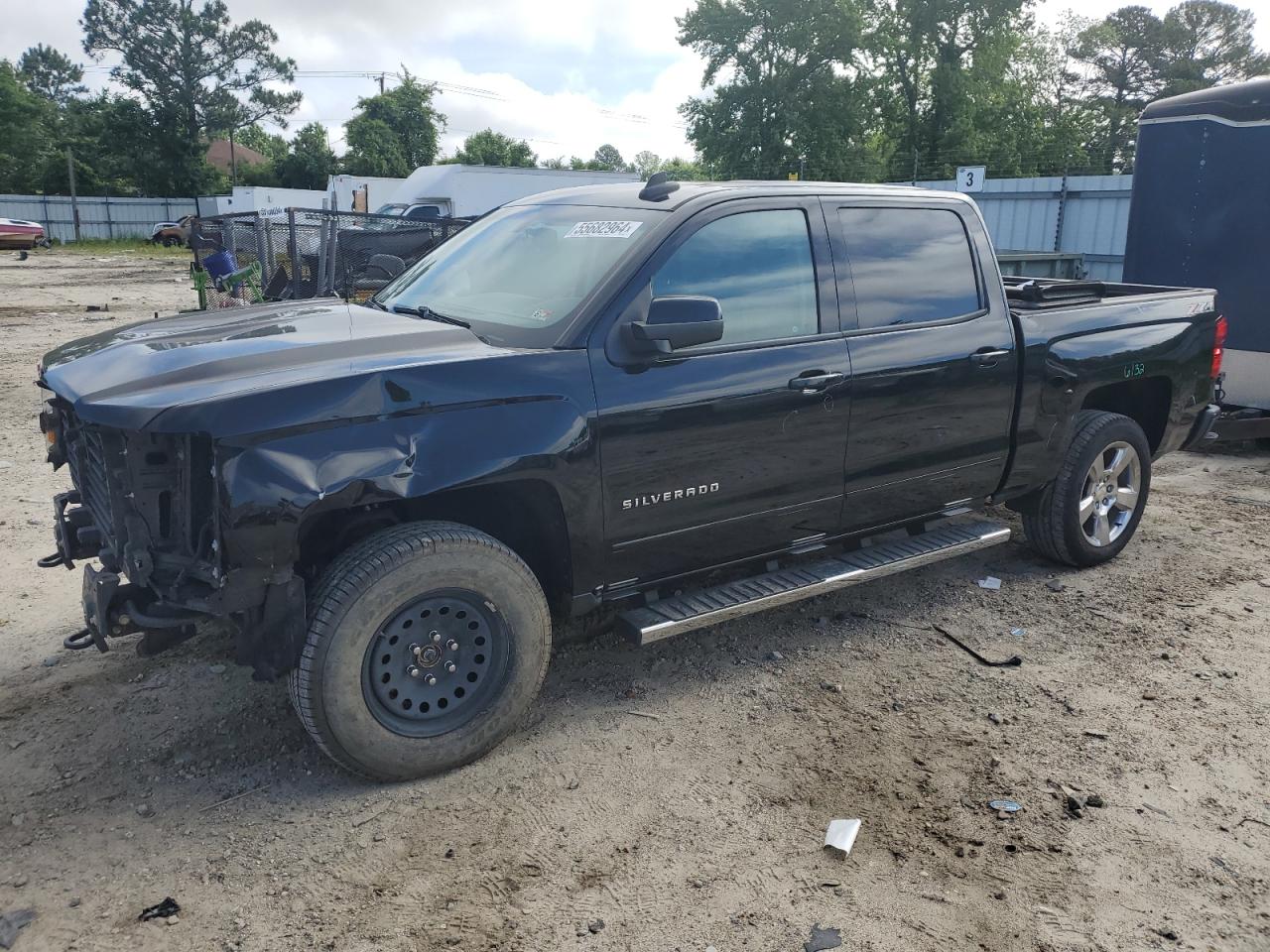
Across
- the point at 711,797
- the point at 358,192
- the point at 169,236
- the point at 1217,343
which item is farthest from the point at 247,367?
the point at 169,236

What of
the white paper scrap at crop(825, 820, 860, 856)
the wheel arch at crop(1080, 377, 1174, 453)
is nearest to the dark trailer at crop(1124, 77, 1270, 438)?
the wheel arch at crop(1080, 377, 1174, 453)

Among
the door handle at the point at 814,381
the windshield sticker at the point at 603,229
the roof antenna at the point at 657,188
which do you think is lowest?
the door handle at the point at 814,381

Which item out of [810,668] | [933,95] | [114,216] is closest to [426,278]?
[810,668]

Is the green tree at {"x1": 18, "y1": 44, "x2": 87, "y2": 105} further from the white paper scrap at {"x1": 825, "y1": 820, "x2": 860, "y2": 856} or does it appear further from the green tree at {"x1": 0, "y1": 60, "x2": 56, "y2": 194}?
the white paper scrap at {"x1": 825, "y1": 820, "x2": 860, "y2": 856}

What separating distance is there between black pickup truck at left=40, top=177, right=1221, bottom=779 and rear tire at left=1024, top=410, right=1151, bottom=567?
116mm

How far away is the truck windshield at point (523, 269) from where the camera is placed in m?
3.71

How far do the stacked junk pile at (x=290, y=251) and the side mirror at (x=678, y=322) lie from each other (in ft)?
22.2

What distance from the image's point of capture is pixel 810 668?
4.29 metres

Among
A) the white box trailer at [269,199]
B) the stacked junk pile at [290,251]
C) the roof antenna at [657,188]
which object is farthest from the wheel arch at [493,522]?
the white box trailer at [269,199]

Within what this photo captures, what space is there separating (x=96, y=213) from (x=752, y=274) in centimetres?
5376

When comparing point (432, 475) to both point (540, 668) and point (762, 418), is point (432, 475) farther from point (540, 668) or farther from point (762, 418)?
point (762, 418)

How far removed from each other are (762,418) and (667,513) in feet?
1.80

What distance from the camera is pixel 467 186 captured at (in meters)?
23.5

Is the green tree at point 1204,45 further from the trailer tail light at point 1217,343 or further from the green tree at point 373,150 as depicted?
the trailer tail light at point 1217,343
